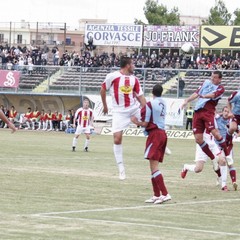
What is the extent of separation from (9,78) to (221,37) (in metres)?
15.5

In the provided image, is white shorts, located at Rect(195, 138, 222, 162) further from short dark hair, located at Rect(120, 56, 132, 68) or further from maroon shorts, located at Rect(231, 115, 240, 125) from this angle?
short dark hair, located at Rect(120, 56, 132, 68)

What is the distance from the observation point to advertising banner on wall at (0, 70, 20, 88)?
63.5 meters

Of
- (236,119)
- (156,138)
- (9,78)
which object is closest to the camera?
(156,138)

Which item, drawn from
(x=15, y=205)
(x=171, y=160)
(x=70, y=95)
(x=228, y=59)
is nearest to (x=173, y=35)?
(x=228, y=59)

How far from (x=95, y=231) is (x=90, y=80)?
49.8 meters

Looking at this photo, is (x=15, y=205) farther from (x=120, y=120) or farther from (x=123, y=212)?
(x=120, y=120)

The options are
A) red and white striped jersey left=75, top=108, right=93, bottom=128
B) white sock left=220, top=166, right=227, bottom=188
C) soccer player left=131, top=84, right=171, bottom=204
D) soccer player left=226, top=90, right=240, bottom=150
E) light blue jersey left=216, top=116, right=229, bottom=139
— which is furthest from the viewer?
red and white striped jersey left=75, top=108, right=93, bottom=128

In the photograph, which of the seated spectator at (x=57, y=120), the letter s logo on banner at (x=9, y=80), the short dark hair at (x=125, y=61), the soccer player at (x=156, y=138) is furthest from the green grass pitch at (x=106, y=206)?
the letter s logo on banner at (x=9, y=80)

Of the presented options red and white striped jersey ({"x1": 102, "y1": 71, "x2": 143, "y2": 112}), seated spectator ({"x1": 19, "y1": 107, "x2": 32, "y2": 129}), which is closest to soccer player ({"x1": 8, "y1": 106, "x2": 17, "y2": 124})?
seated spectator ({"x1": 19, "y1": 107, "x2": 32, "y2": 129})

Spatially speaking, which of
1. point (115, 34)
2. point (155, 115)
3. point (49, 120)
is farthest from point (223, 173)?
point (115, 34)

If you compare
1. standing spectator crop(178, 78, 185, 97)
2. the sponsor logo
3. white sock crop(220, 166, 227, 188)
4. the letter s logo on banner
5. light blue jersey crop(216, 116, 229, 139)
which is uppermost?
the sponsor logo

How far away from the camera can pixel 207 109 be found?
1814cm

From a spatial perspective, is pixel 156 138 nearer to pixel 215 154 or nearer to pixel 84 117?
pixel 215 154

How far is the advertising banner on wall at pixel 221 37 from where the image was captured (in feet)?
210
